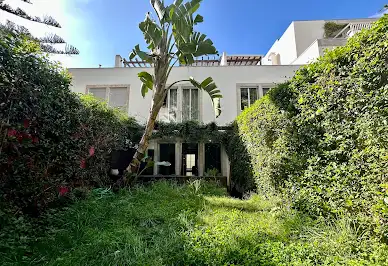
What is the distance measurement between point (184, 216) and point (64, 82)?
4141mm

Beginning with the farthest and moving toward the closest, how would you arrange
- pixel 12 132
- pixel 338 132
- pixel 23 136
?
pixel 23 136, pixel 12 132, pixel 338 132

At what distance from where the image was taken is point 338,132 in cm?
359

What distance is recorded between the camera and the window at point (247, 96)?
41.7 ft

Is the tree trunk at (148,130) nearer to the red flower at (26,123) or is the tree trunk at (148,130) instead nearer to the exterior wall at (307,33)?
the red flower at (26,123)

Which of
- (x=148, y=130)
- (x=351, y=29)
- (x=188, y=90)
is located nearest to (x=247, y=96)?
(x=188, y=90)

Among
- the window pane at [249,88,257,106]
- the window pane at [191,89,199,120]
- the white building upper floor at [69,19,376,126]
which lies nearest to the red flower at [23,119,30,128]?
the white building upper floor at [69,19,376,126]

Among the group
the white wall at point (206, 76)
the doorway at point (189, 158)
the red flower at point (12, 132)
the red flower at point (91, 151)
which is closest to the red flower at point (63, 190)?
the red flower at point (91, 151)

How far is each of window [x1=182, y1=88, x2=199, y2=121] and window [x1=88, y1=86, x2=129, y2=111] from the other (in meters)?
3.40

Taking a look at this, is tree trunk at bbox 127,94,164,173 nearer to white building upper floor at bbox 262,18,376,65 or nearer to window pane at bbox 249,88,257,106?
window pane at bbox 249,88,257,106

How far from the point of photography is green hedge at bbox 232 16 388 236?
2.93m

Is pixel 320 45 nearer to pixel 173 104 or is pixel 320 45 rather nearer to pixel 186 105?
pixel 186 105

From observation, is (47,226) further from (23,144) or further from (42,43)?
(42,43)

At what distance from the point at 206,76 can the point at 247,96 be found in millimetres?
2659

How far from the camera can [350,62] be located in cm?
349
